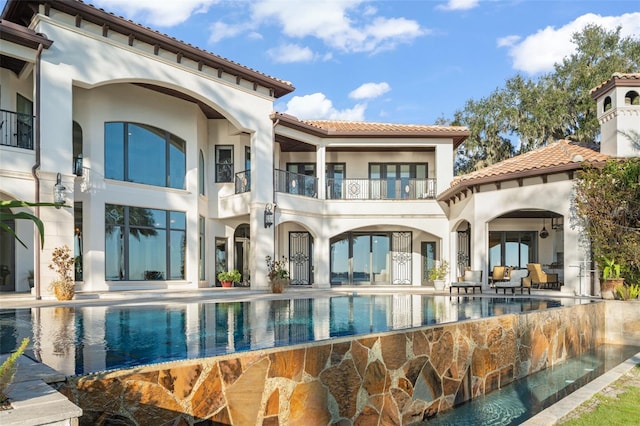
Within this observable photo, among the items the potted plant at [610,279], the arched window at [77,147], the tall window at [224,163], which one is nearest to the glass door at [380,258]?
the tall window at [224,163]

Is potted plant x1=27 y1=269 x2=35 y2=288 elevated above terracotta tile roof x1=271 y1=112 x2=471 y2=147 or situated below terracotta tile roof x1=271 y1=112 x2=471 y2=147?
below

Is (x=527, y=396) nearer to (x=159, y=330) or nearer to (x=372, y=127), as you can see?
(x=159, y=330)

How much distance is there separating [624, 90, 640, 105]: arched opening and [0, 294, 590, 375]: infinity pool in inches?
506

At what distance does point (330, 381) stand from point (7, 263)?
14.1m

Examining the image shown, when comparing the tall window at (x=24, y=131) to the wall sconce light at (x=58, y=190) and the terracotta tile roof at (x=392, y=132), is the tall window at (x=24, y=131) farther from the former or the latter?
the terracotta tile roof at (x=392, y=132)

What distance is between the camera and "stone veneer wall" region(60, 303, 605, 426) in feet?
12.9

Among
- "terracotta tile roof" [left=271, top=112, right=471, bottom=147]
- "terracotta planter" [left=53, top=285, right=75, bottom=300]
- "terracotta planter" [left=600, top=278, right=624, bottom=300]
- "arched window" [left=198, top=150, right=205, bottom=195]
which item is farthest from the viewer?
"terracotta tile roof" [left=271, top=112, right=471, bottom=147]

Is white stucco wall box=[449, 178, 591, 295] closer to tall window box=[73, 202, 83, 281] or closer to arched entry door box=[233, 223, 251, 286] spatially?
arched entry door box=[233, 223, 251, 286]

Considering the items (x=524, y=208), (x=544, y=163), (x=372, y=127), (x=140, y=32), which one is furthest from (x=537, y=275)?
(x=140, y=32)

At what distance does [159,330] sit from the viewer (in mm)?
7184

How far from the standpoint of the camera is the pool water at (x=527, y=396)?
6.39 metres

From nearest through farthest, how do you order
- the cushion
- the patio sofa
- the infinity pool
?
1. the infinity pool
2. the patio sofa
3. the cushion

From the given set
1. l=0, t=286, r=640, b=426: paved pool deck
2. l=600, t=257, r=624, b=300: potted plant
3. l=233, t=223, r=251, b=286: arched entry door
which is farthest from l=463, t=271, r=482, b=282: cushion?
l=233, t=223, r=251, b=286: arched entry door

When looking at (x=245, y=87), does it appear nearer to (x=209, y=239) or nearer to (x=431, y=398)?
(x=209, y=239)
